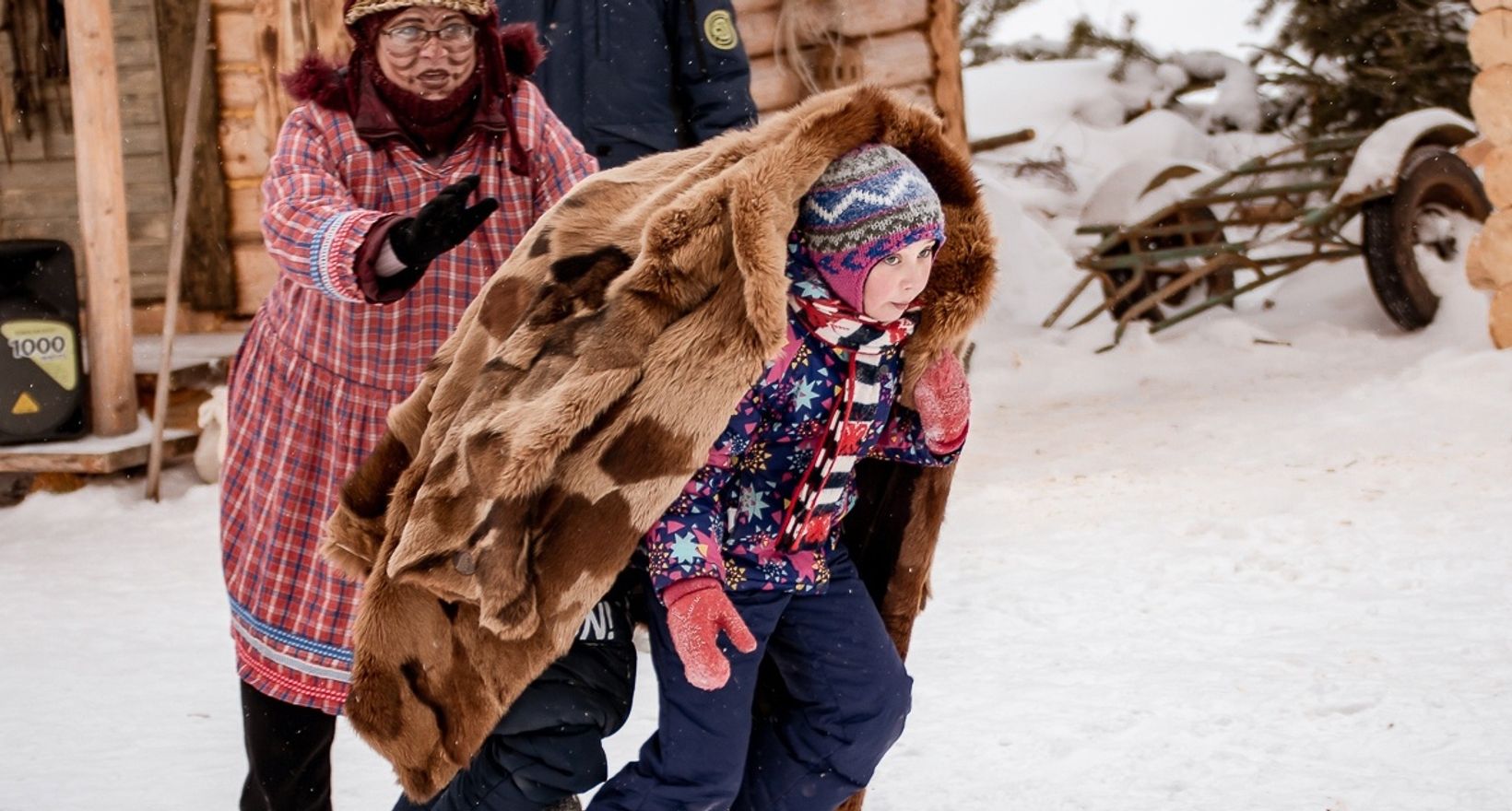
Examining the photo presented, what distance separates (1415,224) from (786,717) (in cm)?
649

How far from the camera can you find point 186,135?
583 centimetres

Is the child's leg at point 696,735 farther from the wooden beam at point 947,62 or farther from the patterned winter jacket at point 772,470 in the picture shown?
the wooden beam at point 947,62

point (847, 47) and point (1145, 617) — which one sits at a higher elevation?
point (847, 47)

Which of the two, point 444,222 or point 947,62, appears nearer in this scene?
point 444,222

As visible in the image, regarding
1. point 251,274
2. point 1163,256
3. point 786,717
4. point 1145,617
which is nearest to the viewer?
point 786,717

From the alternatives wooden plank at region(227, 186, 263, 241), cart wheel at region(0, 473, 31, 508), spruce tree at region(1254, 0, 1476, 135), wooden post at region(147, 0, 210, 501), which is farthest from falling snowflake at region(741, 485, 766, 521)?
spruce tree at region(1254, 0, 1476, 135)

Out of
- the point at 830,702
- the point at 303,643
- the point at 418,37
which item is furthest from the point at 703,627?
the point at 418,37

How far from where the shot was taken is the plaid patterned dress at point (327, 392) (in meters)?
2.65

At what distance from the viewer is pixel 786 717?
242 centimetres

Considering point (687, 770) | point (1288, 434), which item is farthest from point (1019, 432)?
point (687, 770)

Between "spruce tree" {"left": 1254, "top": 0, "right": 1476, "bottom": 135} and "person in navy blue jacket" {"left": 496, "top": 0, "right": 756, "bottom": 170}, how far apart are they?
7.12 meters

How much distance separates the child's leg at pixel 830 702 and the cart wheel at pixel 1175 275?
261 inches

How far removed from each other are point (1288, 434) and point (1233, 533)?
4.55 feet

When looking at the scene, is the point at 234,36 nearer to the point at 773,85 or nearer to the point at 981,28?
the point at 773,85
